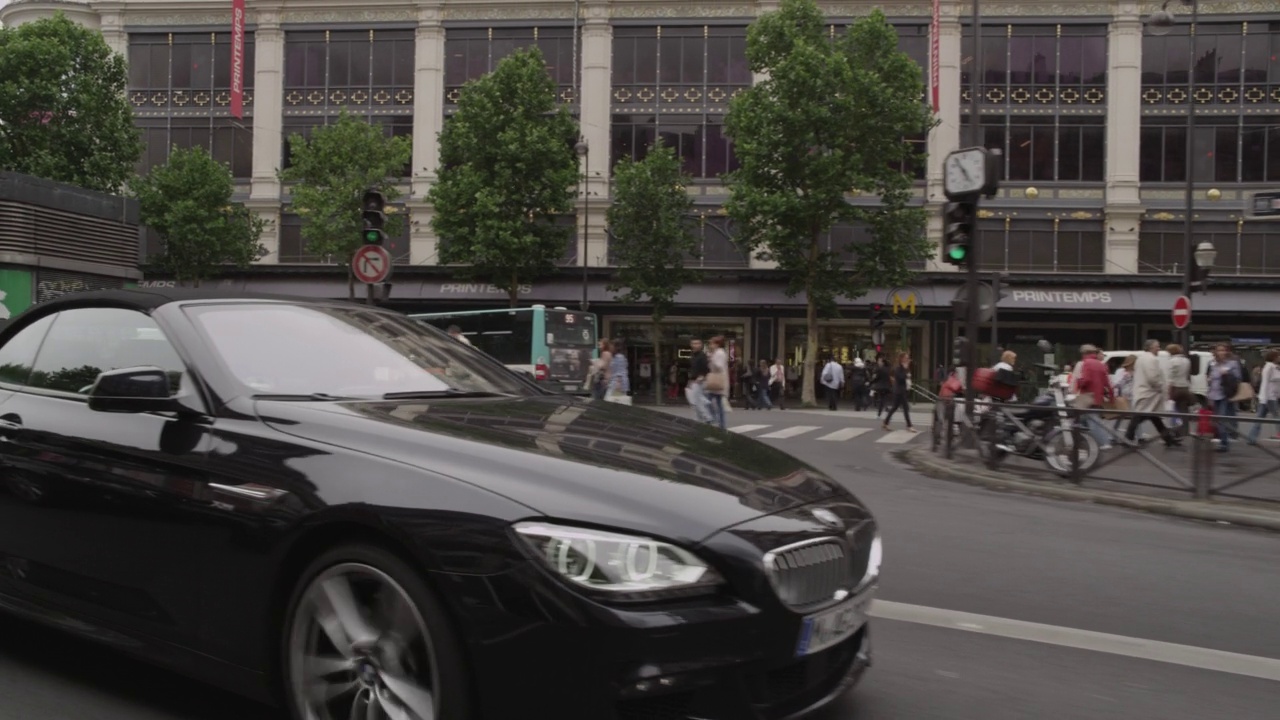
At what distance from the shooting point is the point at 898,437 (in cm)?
1947

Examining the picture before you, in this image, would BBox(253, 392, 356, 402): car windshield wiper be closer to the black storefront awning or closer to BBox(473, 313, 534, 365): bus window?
BBox(473, 313, 534, 365): bus window

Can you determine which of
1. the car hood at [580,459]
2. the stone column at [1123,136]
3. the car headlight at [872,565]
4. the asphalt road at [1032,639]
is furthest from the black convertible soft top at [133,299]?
the stone column at [1123,136]

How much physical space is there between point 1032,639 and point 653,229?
3084 cm

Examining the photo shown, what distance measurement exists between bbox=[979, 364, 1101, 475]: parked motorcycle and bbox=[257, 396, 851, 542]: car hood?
867 centimetres

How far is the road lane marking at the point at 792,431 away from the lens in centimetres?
1878

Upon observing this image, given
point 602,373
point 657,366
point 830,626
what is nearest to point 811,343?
point 657,366

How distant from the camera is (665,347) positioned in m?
39.1

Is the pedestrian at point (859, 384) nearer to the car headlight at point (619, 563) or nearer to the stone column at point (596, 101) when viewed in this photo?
the stone column at point (596, 101)

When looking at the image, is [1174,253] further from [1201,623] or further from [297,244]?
[1201,623]

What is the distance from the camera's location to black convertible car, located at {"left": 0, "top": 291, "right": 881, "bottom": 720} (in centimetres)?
250

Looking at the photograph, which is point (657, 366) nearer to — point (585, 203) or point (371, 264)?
point (585, 203)

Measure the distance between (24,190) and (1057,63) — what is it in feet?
109

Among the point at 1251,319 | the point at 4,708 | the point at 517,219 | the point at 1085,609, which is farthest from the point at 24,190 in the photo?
the point at 1251,319

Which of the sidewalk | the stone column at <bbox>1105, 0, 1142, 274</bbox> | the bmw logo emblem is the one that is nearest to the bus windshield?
the sidewalk
